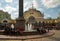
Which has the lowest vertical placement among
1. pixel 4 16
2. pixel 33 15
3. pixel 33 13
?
pixel 4 16

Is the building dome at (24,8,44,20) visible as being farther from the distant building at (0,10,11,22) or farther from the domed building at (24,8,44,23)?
the distant building at (0,10,11,22)

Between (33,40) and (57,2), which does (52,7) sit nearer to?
(57,2)

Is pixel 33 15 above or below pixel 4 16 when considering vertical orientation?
above

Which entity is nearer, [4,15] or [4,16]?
[4,16]

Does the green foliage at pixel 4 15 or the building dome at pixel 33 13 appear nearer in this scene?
the green foliage at pixel 4 15

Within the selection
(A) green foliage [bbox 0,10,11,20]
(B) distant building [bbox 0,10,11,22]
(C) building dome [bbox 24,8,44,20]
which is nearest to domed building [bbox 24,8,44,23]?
(C) building dome [bbox 24,8,44,20]

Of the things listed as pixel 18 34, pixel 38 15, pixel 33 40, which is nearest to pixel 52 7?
pixel 38 15

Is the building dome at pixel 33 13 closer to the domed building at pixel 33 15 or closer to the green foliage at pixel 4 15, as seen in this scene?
the domed building at pixel 33 15

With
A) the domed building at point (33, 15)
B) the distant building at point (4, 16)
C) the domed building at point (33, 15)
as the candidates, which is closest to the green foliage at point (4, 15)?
the distant building at point (4, 16)

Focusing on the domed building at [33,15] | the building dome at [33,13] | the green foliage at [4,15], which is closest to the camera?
the green foliage at [4,15]

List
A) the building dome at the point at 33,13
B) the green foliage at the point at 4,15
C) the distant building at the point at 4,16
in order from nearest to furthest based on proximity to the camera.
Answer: the distant building at the point at 4,16 < the green foliage at the point at 4,15 < the building dome at the point at 33,13

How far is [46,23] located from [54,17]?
1.87 m

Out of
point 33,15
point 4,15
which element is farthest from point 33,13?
point 4,15

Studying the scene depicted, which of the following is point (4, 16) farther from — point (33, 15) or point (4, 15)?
point (33, 15)
